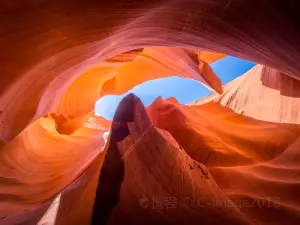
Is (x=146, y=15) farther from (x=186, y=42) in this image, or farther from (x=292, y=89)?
(x=292, y=89)

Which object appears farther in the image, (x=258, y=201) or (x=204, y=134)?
(x=204, y=134)

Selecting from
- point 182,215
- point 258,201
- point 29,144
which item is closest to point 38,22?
point 182,215

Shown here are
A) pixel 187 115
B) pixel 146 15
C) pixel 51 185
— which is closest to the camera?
pixel 146 15

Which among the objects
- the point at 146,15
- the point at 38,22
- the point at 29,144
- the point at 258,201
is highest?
the point at 146,15

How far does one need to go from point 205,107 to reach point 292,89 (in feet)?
5.30

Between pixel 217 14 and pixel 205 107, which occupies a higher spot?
pixel 217 14

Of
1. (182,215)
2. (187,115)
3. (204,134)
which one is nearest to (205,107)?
(187,115)

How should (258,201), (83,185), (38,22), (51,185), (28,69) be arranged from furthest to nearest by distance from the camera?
(51,185), (83,185), (258,201), (28,69), (38,22)

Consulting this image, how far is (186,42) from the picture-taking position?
3.06 metres

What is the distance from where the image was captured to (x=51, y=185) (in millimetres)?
3785

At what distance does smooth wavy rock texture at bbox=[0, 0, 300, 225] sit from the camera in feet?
6.14

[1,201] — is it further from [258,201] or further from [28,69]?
[258,201]

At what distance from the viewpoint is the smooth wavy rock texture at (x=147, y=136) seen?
1.87 m

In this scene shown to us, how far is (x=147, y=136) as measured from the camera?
288 cm
